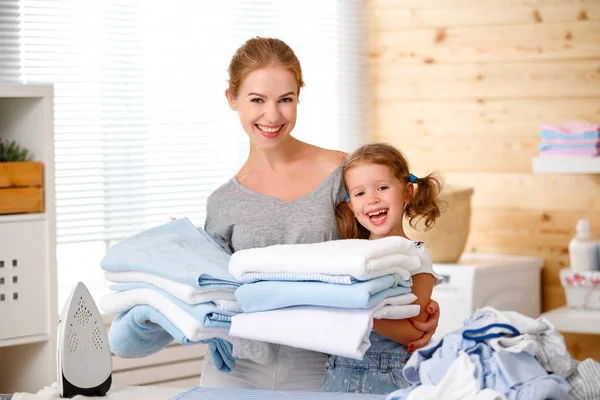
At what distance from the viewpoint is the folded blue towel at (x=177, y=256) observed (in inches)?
64.1

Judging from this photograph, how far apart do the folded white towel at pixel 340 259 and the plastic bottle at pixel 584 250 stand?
Result: 7.30ft

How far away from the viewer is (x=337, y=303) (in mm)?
1455

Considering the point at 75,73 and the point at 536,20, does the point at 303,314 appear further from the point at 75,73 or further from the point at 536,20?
the point at 536,20

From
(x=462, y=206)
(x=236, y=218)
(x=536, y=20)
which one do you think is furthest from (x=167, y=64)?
(x=236, y=218)

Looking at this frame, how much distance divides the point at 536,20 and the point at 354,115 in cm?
99

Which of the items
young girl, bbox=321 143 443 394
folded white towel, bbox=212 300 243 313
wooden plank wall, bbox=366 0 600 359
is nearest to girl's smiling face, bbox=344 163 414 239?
young girl, bbox=321 143 443 394

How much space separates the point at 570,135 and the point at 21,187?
84.2 inches

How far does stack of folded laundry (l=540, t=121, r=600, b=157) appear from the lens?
3559 mm

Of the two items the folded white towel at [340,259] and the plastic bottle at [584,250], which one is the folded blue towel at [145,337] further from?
the plastic bottle at [584,250]

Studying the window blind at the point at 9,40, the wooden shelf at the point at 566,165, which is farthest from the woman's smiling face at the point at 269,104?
the wooden shelf at the point at 566,165

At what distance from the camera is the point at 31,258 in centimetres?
282

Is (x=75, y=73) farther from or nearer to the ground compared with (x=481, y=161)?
farther from the ground

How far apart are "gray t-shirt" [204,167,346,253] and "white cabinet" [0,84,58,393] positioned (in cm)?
104

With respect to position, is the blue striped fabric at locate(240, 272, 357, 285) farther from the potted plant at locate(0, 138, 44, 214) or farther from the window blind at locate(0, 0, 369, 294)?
the window blind at locate(0, 0, 369, 294)
